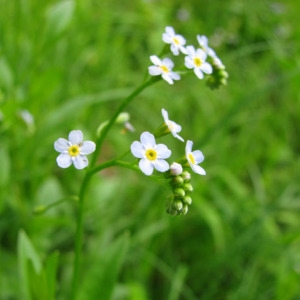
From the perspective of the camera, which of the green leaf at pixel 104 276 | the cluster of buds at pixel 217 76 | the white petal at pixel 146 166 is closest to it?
the white petal at pixel 146 166

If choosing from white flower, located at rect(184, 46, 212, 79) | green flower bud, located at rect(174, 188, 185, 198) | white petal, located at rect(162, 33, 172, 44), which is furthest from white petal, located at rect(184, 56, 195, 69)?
green flower bud, located at rect(174, 188, 185, 198)

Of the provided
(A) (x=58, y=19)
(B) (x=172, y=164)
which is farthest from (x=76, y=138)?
(A) (x=58, y=19)

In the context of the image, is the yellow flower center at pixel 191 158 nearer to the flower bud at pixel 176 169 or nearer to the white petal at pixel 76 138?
the flower bud at pixel 176 169

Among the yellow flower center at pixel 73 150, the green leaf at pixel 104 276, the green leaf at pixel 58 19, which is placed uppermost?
the yellow flower center at pixel 73 150

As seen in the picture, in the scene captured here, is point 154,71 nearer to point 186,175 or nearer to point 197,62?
point 197,62

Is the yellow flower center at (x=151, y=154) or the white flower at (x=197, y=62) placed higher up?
the white flower at (x=197, y=62)

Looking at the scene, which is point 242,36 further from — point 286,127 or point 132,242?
point 132,242

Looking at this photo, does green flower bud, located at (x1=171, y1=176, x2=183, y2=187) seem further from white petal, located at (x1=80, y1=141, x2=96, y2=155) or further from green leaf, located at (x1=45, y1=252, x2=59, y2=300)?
green leaf, located at (x1=45, y1=252, x2=59, y2=300)

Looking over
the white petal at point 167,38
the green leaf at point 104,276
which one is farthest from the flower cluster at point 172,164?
the green leaf at point 104,276
